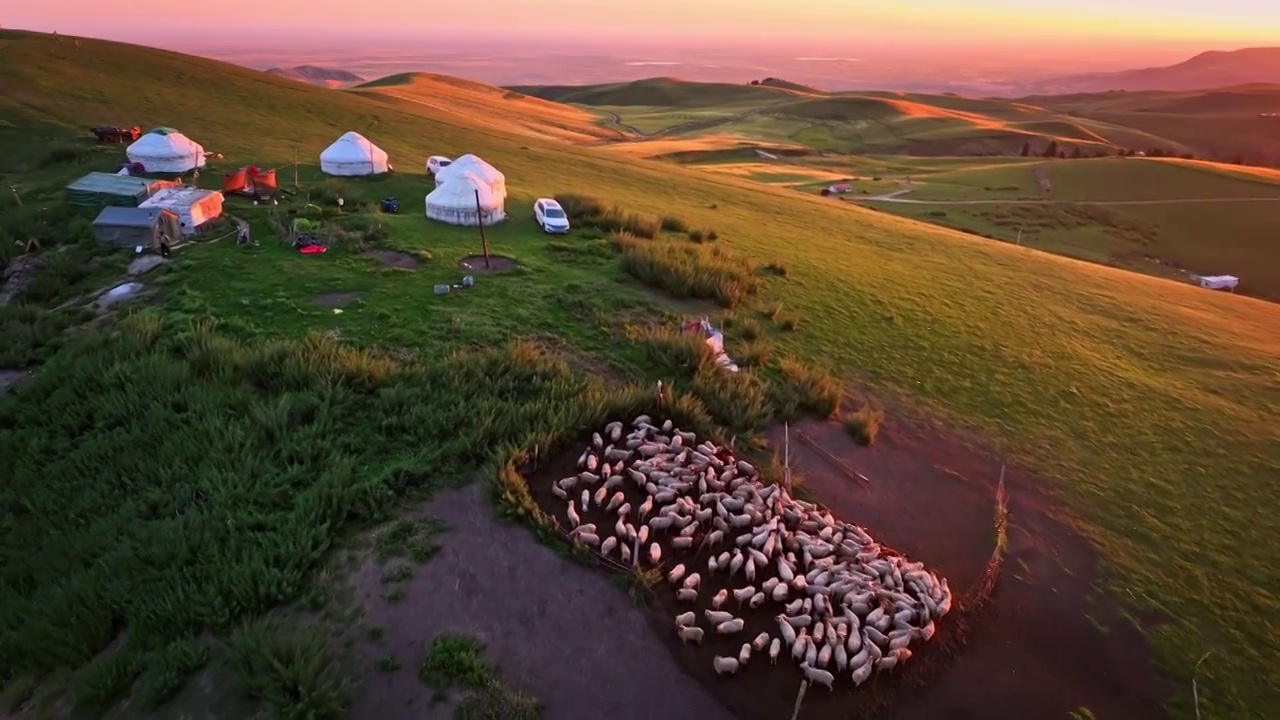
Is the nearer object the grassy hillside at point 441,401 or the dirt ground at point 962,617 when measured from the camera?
the dirt ground at point 962,617

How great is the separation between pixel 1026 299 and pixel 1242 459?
28.3 feet

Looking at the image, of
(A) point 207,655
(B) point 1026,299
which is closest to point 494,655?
(A) point 207,655

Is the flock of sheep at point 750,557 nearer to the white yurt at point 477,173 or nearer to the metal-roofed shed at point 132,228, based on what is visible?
the metal-roofed shed at point 132,228

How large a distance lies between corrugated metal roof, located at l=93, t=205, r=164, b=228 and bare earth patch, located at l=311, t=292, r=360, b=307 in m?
5.86

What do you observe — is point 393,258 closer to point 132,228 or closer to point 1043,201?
point 132,228

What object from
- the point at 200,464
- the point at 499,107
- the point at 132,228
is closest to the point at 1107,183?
the point at 132,228

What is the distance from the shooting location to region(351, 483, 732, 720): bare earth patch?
6.54 m

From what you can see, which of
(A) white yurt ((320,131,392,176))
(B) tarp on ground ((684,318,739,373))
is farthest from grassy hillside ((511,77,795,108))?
(B) tarp on ground ((684,318,739,373))

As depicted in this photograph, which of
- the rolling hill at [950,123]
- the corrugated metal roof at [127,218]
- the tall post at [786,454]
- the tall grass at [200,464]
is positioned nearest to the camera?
the tall grass at [200,464]

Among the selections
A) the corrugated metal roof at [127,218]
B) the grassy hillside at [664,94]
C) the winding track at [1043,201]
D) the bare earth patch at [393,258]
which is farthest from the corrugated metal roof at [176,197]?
the grassy hillside at [664,94]

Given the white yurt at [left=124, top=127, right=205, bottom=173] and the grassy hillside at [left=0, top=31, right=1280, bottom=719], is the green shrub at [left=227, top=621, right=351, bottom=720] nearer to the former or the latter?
the grassy hillside at [left=0, top=31, right=1280, bottom=719]

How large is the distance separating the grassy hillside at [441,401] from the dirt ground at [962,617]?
2.45 ft

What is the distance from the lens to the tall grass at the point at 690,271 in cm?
1642

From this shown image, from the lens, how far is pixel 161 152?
23.4 m
